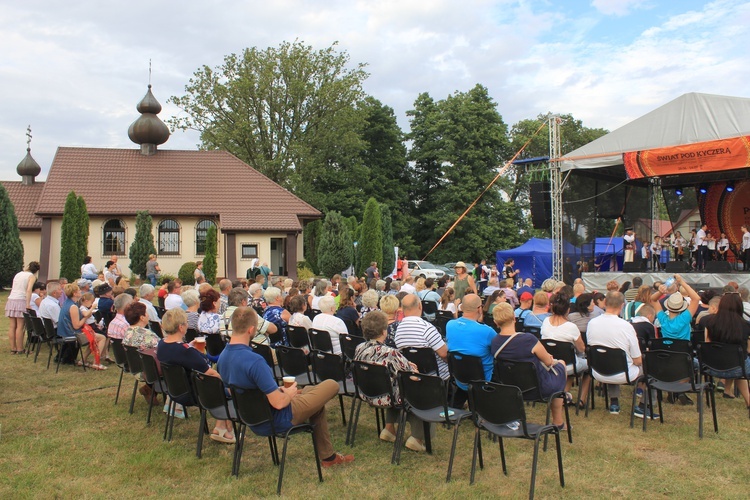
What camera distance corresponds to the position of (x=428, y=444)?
16.3 feet

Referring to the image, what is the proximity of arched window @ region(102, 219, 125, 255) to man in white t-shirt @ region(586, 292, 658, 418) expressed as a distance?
22265 millimetres

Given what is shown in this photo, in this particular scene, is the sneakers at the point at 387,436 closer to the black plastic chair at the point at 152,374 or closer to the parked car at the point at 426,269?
the black plastic chair at the point at 152,374

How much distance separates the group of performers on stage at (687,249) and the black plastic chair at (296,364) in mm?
12826

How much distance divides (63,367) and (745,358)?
8407mm

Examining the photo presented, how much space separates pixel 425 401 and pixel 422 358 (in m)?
0.78

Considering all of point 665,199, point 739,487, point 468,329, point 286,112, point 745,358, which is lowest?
point 739,487

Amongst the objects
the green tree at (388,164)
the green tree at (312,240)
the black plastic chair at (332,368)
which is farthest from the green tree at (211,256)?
the black plastic chair at (332,368)

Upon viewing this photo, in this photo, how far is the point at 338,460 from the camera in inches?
186

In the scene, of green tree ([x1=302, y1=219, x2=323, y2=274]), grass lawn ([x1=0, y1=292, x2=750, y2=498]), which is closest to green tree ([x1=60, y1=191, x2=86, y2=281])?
green tree ([x1=302, y1=219, x2=323, y2=274])

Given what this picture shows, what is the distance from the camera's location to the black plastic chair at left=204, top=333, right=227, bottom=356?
22.1 feet

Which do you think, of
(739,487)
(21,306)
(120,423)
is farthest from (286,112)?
(739,487)

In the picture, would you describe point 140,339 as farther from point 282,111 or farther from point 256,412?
point 282,111

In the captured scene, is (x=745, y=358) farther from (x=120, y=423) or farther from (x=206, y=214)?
(x=206, y=214)

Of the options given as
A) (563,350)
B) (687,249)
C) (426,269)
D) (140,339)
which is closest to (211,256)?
(426,269)
